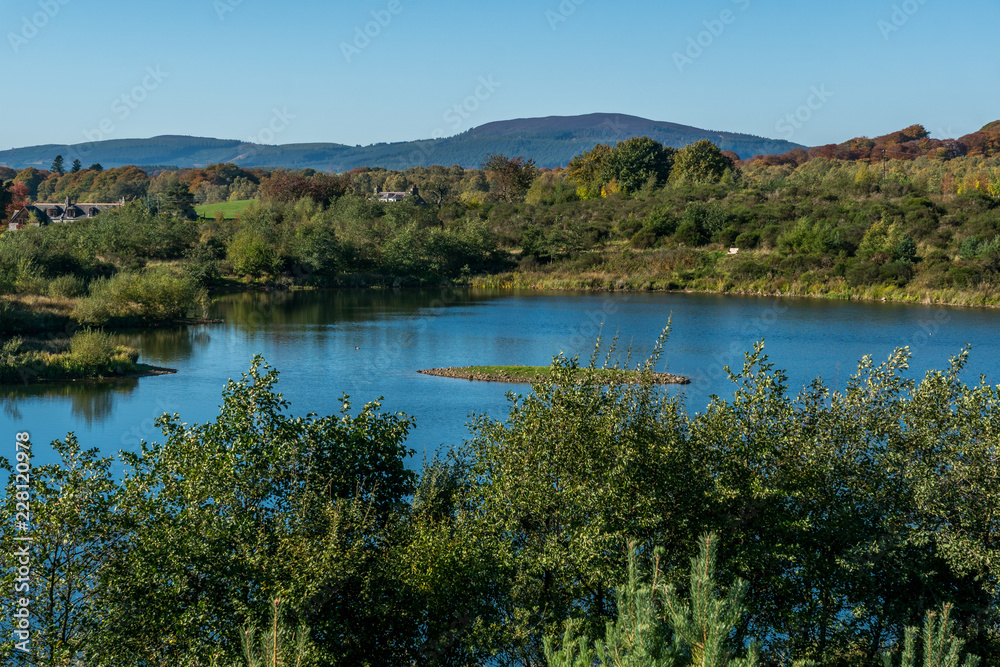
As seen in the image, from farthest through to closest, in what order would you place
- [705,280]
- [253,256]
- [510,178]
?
[510,178] < [705,280] < [253,256]

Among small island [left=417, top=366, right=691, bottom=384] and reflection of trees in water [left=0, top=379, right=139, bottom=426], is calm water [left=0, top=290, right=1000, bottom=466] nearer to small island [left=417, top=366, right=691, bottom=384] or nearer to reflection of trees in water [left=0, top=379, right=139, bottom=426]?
reflection of trees in water [left=0, top=379, right=139, bottom=426]

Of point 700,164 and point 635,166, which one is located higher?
point 700,164

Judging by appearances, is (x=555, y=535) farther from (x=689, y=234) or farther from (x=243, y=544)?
(x=689, y=234)

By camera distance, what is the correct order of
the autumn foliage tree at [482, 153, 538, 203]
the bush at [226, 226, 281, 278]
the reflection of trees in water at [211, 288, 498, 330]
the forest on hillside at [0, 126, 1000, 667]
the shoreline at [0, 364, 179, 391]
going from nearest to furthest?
1. the forest on hillside at [0, 126, 1000, 667]
2. the shoreline at [0, 364, 179, 391]
3. the reflection of trees in water at [211, 288, 498, 330]
4. the bush at [226, 226, 281, 278]
5. the autumn foliage tree at [482, 153, 538, 203]

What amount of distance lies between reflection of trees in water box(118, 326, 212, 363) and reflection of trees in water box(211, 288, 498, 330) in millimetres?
3546

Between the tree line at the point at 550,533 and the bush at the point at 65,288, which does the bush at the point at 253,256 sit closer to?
the bush at the point at 65,288

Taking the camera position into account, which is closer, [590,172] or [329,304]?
[329,304]

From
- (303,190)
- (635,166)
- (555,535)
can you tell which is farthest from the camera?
(635,166)

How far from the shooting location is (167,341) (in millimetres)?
41844

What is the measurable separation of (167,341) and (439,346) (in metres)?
13.8

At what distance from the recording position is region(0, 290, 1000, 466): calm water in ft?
87.4

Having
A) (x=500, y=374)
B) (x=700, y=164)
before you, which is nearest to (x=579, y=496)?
(x=500, y=374)

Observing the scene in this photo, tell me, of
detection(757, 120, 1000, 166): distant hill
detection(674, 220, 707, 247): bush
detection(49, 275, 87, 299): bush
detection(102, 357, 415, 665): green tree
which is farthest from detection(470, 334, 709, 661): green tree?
detection(757, 120, 1000, 166): distant hill

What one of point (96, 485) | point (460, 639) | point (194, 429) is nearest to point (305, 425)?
point (194, 429)
